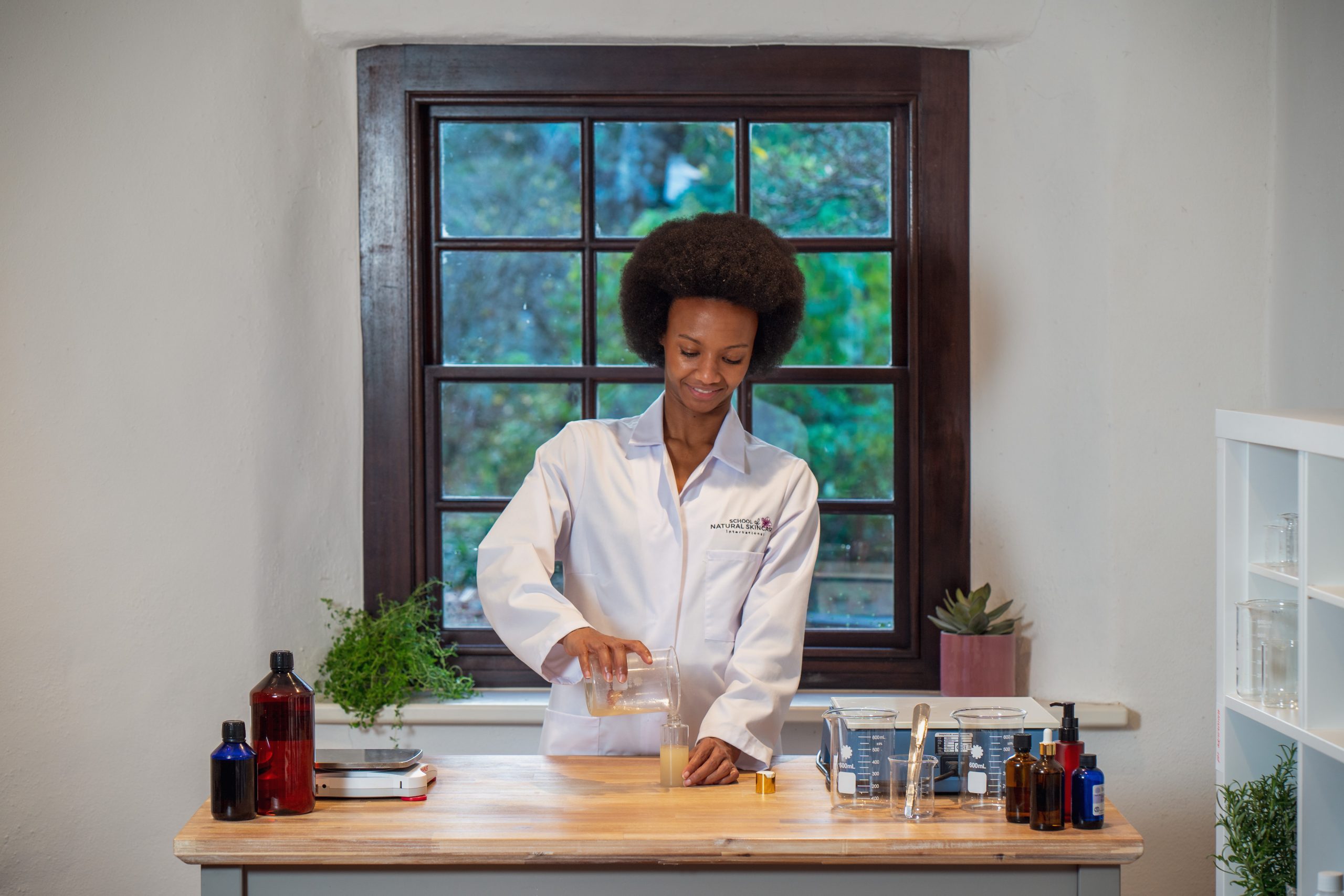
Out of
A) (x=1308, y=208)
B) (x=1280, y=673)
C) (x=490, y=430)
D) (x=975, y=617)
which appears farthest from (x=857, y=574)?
(x=1308, y=208)

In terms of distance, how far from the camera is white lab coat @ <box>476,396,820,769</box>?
2260 mm

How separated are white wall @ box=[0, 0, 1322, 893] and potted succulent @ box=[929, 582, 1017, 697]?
170 millimetres

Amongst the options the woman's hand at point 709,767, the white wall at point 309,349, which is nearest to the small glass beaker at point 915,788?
the woman's hand at point 709,767

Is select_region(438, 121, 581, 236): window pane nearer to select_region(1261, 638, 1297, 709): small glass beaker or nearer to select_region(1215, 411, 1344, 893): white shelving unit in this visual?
select_region(1215, 411, 1344, 893): white shelving unit

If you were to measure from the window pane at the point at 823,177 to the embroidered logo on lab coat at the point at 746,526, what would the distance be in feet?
3.68

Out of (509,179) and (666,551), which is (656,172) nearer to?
(509,179)

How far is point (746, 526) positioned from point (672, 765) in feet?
1.89

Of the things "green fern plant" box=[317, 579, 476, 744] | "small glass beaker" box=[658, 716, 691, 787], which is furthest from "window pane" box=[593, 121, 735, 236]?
"small glass beaker" box=[658, 716, 691, 787]

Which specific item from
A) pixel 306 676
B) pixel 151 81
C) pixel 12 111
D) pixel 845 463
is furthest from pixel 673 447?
pixel 12 111

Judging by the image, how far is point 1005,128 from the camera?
9.95ft

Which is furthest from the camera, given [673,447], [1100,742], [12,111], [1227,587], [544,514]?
[1100,742]

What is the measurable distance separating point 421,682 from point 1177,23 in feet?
8.24

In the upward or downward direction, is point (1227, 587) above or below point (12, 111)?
below

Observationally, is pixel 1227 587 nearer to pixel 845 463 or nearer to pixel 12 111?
pixel 845 463
